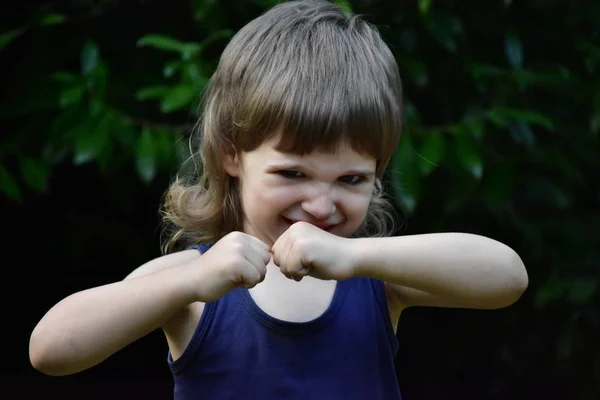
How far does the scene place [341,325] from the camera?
6.33 feet

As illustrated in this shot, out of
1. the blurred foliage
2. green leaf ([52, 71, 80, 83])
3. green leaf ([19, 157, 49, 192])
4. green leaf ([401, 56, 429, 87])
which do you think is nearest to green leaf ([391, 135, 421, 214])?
the blurred foliage

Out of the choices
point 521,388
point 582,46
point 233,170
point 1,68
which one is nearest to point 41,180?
point 1,68

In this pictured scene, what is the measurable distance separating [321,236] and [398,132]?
0.34 m

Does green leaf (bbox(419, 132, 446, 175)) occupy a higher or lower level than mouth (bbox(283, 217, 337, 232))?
lower

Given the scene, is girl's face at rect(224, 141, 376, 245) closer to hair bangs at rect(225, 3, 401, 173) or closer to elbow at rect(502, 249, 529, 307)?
hair bangs at rect(225, 3, 401, 173)

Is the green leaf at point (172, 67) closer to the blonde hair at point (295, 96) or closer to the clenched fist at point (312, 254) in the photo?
the blonde hair at point (295, 96)

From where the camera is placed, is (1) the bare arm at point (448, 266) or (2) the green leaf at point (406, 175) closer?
(1) the bare arm at point (448, 266)

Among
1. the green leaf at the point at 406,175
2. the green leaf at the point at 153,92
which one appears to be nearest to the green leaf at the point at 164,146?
the green leaf at the point at 153,92

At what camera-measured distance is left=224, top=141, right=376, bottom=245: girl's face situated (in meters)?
1.81

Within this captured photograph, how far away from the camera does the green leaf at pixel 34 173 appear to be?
125 inches

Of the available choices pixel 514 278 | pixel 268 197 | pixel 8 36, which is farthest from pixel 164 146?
pixel 514 278

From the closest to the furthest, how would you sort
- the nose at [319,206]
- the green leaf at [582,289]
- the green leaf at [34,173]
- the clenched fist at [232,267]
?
the clenched fist at [232,267]
the nose at [319,206]
the green leaf at [34,173]
the green leaf at [582,289]

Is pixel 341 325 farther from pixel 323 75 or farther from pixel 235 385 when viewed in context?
pixel 323 75

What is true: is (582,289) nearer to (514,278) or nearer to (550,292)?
(550,292)
